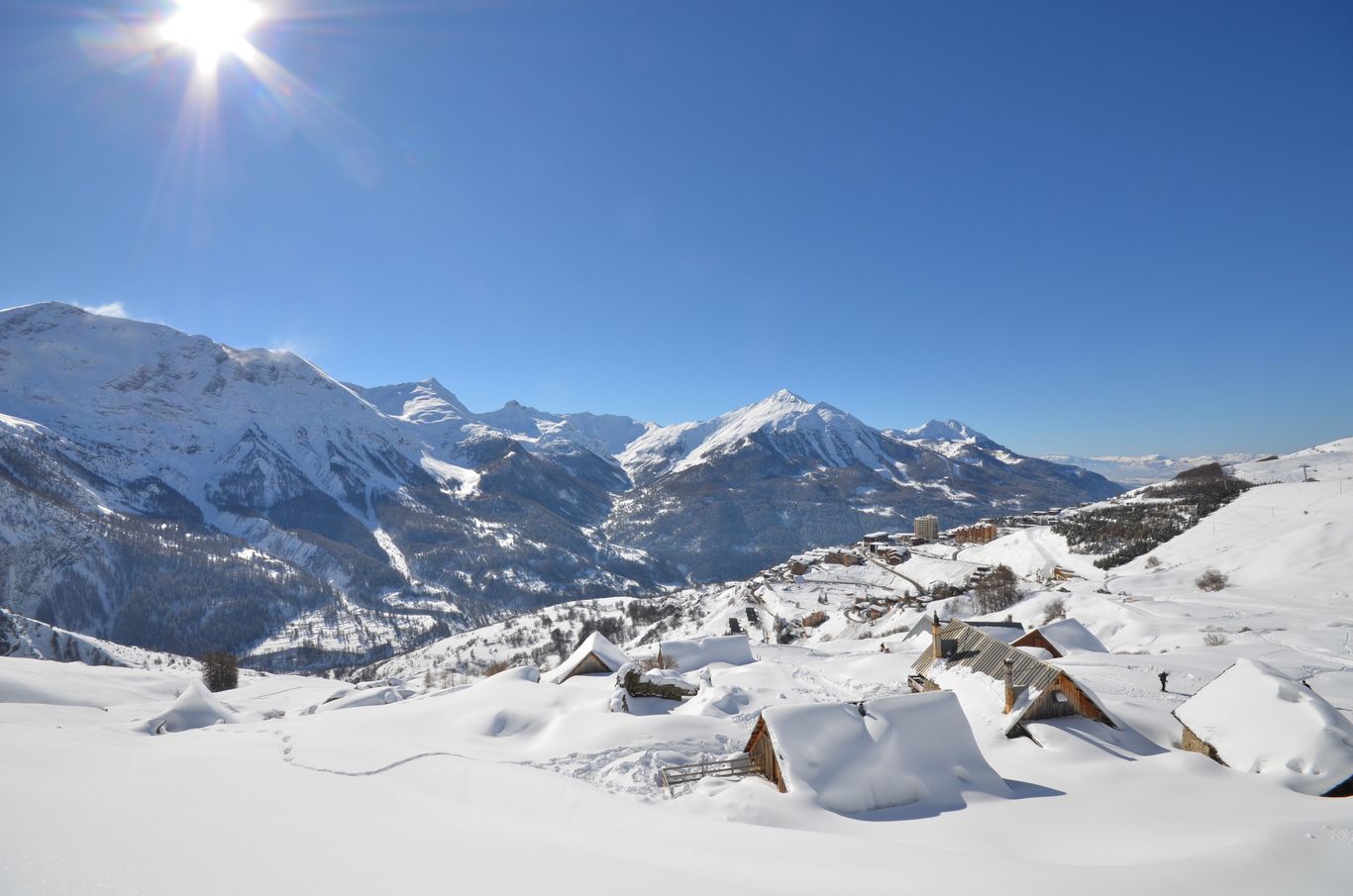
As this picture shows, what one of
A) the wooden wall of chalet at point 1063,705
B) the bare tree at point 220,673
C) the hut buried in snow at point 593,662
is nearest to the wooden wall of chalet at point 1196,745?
the wooden wall of chalet at point 1063,705

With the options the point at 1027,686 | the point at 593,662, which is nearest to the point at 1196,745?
the point at 1027,686

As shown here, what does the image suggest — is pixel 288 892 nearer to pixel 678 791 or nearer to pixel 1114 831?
pixel 678 791

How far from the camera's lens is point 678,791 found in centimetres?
1786

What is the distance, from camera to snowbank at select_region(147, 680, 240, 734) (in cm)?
3186

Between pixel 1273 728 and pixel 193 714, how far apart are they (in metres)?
53.9

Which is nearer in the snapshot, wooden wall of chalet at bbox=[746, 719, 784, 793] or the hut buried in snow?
wooden wall of chalet at bbox=[746, 719, 784, 793]

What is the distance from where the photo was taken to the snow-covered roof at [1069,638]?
3938cm

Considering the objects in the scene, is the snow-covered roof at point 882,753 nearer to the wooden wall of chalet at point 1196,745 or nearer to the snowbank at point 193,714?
the wooden wall of chalet at point 1196,745

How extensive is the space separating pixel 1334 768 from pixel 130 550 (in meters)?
273

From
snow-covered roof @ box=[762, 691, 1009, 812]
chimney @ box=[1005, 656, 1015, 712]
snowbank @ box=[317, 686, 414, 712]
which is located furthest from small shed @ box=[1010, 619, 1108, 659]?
snowbank @ box=[317, 686, 414, 712]

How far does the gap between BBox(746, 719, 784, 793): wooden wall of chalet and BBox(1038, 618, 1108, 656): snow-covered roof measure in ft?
99.3

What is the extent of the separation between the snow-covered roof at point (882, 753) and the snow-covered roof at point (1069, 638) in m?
26.6

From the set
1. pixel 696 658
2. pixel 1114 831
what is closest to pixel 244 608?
pixel 696 658

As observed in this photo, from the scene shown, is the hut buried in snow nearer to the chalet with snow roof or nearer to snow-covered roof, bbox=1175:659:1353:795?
the chalet with snow roof
